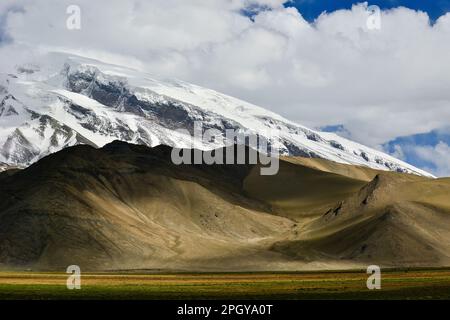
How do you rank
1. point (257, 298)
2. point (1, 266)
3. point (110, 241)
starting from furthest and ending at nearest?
1. point (110, 241)
2. point (1, 266)
3. point (257, 298)

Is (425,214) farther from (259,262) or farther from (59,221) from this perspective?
(59,221)

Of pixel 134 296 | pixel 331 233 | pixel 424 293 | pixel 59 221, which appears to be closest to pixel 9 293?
pixel 134 296

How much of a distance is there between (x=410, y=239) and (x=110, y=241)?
67.8 meters

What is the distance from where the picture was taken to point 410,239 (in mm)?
180500

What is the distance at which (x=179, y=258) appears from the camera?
182750 millimetres

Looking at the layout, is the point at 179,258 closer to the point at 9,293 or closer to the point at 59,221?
the point at 59,221

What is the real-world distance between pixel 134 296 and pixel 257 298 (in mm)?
12041

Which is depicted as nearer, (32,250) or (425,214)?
(32,250)

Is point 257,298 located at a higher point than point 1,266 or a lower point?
lower
